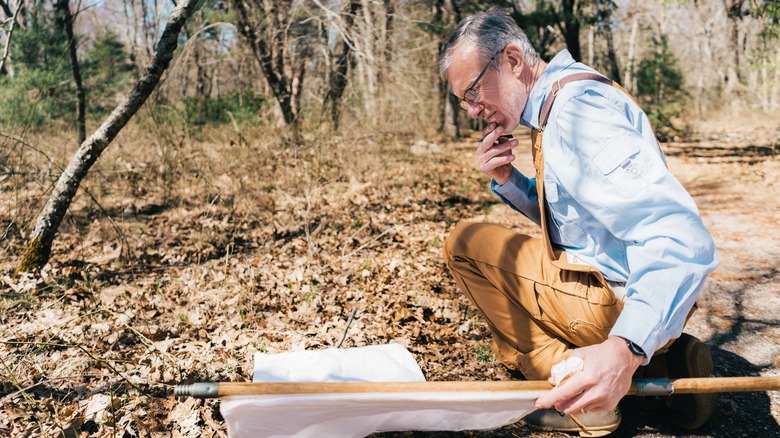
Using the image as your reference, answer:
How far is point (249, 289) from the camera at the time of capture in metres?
3.93

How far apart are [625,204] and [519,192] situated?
3.46 ft

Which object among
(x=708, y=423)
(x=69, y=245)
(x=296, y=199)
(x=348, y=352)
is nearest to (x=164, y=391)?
(x=348, y=352)

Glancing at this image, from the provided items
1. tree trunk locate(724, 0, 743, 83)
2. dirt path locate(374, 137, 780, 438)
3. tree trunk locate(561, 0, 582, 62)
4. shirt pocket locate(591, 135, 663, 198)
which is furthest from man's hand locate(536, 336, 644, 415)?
tree trunk locate(724, 0, 743, 83)

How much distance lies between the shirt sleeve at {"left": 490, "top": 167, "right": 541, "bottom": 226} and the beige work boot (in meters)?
1.08

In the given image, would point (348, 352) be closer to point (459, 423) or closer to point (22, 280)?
point (459, 423)

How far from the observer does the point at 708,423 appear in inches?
98.6

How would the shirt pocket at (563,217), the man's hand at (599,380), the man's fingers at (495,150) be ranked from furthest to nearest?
the man's fingers at (495,150) → the shirt pocket at (563,217) → the man's hand at (599,380)

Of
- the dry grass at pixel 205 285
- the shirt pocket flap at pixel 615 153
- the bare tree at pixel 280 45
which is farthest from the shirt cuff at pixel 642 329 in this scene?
the bare tree at pixel 280 45

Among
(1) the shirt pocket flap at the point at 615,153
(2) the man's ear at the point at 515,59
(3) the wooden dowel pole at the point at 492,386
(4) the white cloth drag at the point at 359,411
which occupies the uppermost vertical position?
(2) the man's ear at the point at 515,59

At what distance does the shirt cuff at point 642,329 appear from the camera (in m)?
1.64

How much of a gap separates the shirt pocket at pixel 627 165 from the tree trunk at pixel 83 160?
380 cm

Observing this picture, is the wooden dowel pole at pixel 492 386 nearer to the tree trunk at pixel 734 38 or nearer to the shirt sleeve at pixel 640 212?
the shirt sleeve at pixel 640 212

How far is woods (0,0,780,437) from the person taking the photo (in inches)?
112

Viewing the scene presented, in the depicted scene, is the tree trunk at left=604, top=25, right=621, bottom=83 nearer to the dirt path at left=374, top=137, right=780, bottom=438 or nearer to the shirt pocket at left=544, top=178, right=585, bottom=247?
the dirt path at left=374, top=137, right=780, bottom=438
